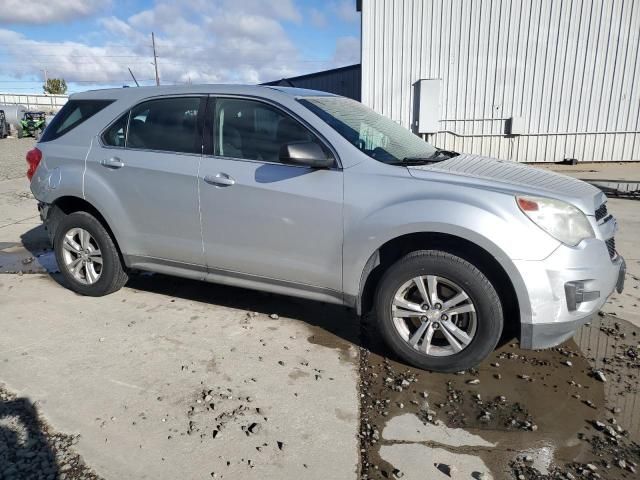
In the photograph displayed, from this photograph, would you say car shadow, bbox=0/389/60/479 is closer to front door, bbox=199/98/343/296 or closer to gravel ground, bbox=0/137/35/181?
front door, bbox=199/98/343/296

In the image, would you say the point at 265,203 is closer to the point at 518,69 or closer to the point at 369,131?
the point at 369,131

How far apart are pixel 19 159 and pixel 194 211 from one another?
57.3 feet

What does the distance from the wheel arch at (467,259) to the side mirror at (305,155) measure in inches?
26.6

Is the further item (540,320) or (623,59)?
(623,59)

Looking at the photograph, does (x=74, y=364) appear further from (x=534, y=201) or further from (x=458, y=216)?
(x=534, y=201)

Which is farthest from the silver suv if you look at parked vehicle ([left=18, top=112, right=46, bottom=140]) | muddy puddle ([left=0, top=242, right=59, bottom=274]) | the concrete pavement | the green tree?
the green tree

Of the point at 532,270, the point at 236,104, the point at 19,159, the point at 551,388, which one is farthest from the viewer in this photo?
the point at 19,159

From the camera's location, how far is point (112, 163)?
13.4 ft

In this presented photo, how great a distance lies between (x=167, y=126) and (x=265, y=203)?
1156mm

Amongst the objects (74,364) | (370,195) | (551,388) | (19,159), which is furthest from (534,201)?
(19,159)

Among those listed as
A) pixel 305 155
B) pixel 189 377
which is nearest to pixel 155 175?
pixel 305 155

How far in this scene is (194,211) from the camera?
3.79m

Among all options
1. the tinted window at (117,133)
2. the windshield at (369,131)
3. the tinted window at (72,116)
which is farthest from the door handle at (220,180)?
the tinted window at (72,116)

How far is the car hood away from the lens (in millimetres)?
3012
